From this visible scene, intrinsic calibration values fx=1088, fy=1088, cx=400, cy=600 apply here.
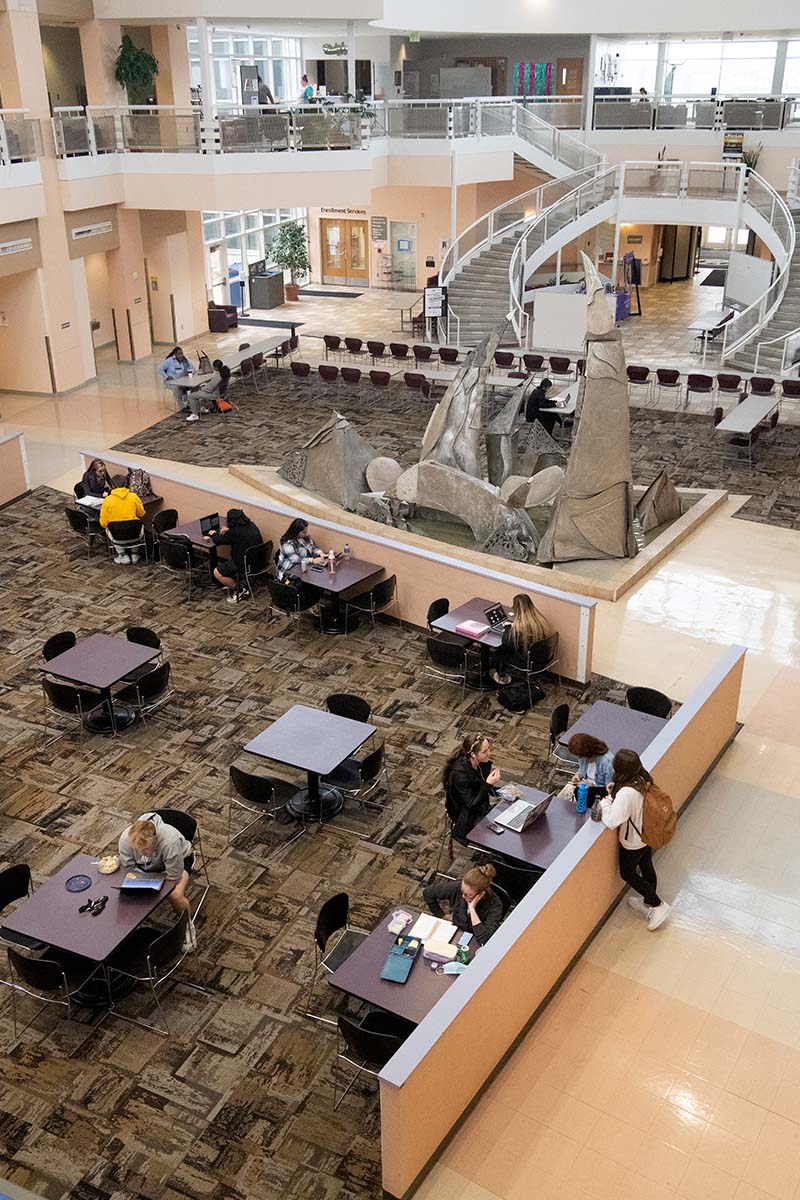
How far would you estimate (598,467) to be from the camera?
12367 mm

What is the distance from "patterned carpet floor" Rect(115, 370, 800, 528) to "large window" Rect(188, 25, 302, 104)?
11343mm

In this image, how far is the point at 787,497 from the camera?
50.1 feet

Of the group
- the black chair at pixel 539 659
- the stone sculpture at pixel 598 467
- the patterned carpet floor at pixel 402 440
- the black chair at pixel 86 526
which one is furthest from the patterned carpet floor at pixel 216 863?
the patterned carpet floor at pixel 402 440

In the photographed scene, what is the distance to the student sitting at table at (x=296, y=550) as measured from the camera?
11.6 metres

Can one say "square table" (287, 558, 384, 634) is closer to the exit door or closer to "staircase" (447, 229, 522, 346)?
"staircase" (447, 229, 522, 346)

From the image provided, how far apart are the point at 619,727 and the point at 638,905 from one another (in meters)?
1.50

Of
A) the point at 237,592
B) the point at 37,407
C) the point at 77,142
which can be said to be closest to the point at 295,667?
the point at 237,592

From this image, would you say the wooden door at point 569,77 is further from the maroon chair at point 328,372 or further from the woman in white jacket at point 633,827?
the woman in white jacket at point 633,827

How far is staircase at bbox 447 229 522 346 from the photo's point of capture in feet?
78.1

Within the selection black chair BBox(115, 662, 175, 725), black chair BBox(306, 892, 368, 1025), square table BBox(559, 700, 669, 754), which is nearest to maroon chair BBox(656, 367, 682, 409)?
square table BBox(559, 700, 669, 754)

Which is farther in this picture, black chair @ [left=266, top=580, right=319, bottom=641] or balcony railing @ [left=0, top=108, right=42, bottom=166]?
balcony railing @ [left=0, top=108, right=42, bottom=166]

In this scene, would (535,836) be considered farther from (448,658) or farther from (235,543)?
(235,543)

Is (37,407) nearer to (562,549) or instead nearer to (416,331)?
(416,331)

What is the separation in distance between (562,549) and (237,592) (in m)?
3.82
